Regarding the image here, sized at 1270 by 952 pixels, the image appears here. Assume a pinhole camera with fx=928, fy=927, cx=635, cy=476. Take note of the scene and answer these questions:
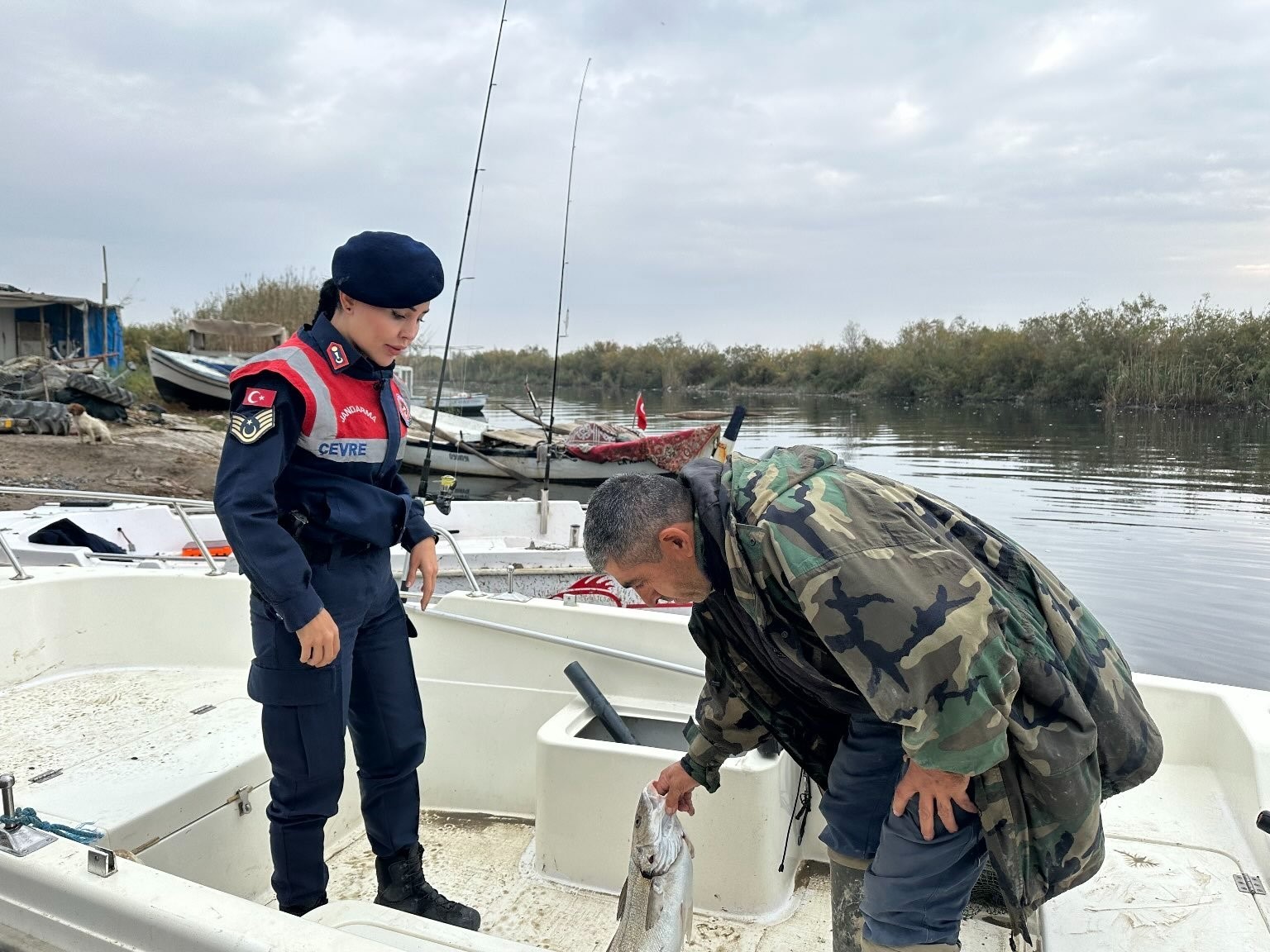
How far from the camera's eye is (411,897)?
2326mm

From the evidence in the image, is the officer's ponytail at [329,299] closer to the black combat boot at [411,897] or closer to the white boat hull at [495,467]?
the black combat boot at [411,897]

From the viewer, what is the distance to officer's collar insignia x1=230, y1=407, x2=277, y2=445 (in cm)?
182

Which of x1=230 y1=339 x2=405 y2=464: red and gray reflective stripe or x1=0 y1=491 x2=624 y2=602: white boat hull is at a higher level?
x1=230 y1=339 x2=405 y2=464: red and gray reflective stripe

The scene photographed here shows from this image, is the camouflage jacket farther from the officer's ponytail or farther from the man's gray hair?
the officer's ponytail

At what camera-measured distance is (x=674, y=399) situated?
166ft

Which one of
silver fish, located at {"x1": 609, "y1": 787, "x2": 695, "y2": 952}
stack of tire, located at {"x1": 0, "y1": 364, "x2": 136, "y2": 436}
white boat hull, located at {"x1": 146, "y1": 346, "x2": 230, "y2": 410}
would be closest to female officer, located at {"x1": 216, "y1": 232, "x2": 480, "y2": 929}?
silver fish, located at {"x1": 609, "y1": 787, "x2": 695, "y2": 952}

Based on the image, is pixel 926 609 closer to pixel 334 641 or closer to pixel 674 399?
pixel 334 641

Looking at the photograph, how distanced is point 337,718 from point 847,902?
1.16 m

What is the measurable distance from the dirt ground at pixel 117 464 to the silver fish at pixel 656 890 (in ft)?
41.1

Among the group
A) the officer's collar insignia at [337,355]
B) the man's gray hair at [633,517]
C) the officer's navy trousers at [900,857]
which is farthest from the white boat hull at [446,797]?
the officer's collar insignia at [337,355]

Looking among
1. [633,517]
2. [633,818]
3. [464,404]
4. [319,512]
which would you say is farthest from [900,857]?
[464,404]

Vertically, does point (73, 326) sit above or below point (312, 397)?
above

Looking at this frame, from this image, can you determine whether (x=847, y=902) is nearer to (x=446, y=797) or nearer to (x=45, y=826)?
(x=45, y=826)

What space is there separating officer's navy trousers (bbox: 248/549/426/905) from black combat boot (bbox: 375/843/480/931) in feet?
0.11
